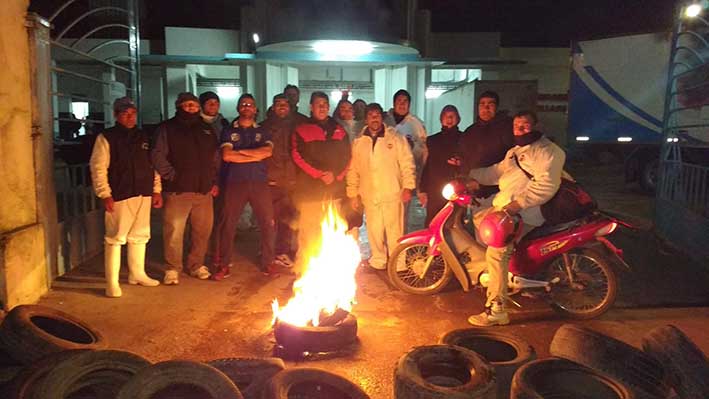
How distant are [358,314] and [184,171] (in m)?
2.45

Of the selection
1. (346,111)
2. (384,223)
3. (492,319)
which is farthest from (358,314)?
(346,111)

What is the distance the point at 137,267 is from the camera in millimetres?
6016

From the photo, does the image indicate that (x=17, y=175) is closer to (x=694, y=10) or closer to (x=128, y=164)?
(x=128, y=164)

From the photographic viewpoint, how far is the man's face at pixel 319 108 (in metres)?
6.21

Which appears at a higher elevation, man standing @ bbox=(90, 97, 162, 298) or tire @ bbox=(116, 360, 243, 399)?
man standing @ bbox=(90, 97, 162, 298)

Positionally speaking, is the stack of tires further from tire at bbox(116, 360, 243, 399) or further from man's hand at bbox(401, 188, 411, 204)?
man's hand at bbox(401, 188, 411, 204)

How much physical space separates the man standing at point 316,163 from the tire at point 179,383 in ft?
11.4

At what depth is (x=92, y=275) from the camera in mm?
6418

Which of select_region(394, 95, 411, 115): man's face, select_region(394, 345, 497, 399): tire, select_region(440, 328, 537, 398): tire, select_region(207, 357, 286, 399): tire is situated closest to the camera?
select_region(394, 345, 497, 399): tire

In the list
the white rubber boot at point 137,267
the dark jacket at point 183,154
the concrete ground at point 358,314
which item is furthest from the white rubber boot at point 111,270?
the dark jacket at point 183,154

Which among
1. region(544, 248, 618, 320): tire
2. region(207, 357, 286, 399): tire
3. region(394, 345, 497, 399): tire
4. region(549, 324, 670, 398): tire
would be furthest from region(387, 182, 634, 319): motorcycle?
region(207, 357, 286, 399): tire

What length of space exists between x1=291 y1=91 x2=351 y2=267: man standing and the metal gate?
4.76 m

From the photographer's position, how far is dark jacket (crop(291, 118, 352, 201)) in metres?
6.18

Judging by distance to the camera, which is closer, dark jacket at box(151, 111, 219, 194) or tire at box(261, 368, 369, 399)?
tire at box(261, 368, 369, 399)
